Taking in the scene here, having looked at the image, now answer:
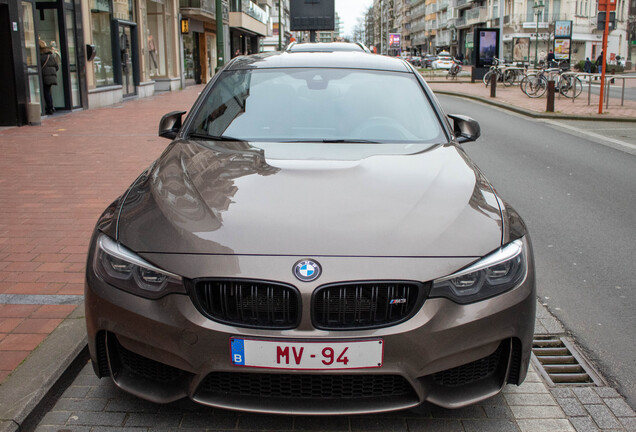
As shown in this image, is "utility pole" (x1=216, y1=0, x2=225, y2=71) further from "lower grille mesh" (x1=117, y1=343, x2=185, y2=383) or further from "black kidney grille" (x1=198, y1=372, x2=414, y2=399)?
"black kidney grille" (x1=198, y1=372, x2=414, y2=399)

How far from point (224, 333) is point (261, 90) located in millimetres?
2174

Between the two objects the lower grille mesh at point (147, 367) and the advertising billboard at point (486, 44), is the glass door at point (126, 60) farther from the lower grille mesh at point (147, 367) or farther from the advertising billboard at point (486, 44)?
the lower grille mesh at point (147, 367)

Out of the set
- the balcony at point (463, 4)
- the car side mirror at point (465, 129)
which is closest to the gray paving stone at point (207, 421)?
the car side mirror at point (465, 129)

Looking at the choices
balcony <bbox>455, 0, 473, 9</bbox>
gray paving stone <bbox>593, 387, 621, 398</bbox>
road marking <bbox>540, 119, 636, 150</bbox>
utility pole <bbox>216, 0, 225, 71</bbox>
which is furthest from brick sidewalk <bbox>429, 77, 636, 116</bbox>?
balcony <bbox>455, 0, 473, 9</bbox>

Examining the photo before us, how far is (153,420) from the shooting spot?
8.98 feet

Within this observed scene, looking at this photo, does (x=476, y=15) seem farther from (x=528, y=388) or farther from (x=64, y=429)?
(x=64, y=429)

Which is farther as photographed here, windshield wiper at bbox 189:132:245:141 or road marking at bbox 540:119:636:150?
road marking at bbox 540:119:636:150

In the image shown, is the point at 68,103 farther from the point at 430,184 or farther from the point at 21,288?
the point at 430,184

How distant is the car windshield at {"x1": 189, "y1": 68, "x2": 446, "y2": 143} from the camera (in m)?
3.83

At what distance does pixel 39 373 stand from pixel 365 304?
161cm

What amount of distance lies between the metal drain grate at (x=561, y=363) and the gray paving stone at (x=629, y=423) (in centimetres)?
38

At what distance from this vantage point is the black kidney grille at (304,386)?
247cm

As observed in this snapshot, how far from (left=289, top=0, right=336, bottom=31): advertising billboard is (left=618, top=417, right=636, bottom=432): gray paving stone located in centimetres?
3129

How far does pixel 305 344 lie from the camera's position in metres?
2.35
